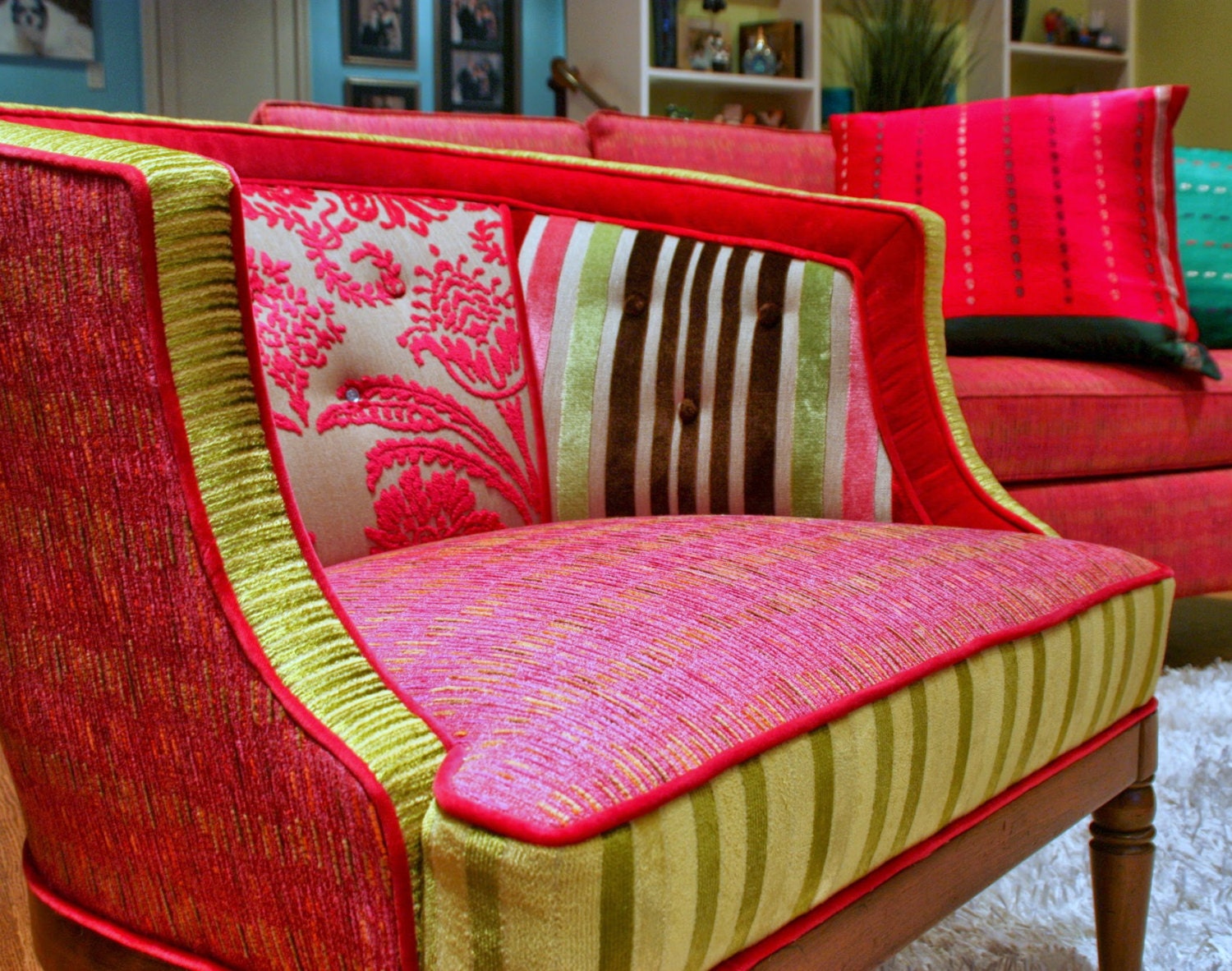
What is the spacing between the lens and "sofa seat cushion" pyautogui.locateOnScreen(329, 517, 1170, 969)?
462mm

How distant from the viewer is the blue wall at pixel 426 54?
4.19 m

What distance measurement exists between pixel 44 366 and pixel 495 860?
0.96 feet

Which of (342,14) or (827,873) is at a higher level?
(342,14)

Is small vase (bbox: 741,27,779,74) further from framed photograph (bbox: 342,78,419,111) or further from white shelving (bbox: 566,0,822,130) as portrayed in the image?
framed photograph (bbox: 342,78,419,111)

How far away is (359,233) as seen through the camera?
3.31 ft

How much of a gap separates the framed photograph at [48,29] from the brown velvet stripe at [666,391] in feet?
11.8

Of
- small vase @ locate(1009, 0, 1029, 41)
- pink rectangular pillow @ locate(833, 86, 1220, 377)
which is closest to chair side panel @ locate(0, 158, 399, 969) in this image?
pink rectangular pillow @ locate(833, 86, 1220, 377)

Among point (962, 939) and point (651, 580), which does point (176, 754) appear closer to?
point (651, 580)

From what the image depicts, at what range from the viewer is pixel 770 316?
1.05 meters

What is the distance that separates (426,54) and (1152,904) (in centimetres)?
384

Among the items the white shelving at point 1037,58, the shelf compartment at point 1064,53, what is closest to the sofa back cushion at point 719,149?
the white shelving at point 1037,58

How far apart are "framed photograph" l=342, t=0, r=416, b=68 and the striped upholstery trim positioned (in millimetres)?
3897

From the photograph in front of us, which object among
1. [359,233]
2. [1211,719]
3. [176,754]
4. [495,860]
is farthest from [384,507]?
[1211,719]

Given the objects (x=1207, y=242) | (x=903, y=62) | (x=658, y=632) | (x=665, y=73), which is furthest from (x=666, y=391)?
(x=665, y=73)
